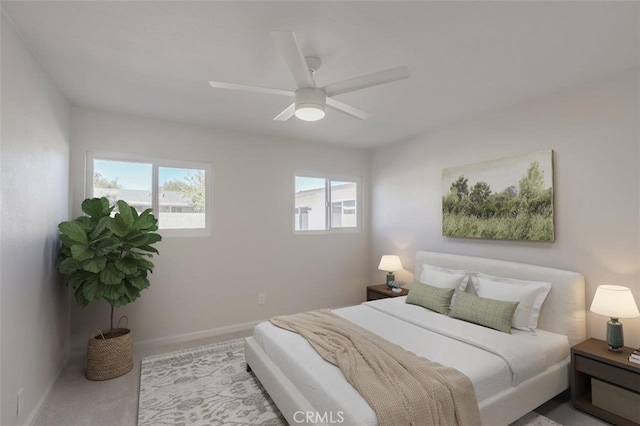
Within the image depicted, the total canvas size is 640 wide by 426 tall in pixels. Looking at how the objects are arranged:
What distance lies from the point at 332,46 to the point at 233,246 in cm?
281

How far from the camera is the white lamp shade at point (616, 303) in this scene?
219cm

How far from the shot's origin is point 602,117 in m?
2.57

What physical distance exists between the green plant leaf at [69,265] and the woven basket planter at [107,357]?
70 centimetres

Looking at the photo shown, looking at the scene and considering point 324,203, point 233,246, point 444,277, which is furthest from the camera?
point 324,203

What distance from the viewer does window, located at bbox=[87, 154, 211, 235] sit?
3.42 meters

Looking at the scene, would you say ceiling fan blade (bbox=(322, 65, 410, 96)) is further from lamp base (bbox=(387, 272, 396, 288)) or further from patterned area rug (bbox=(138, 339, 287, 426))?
lamp base (bbox=(387, 272, 396, 288))

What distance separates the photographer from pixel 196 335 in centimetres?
380

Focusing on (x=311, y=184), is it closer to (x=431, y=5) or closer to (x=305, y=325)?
(x=305, y=325)

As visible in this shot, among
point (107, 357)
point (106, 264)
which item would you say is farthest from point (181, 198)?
point (107, 357)

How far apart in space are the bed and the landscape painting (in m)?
0.38

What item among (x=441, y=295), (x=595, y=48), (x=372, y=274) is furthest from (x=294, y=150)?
(x=595, y=48)

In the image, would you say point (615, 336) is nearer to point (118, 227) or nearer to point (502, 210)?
point (502, 210)

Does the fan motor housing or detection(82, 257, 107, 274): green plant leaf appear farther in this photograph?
detection(82, 257, 107, 274): green plant leaf

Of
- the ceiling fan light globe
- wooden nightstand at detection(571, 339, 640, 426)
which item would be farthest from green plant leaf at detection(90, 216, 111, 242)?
wooden nightstand at detection(571, 339, 640, 426)
